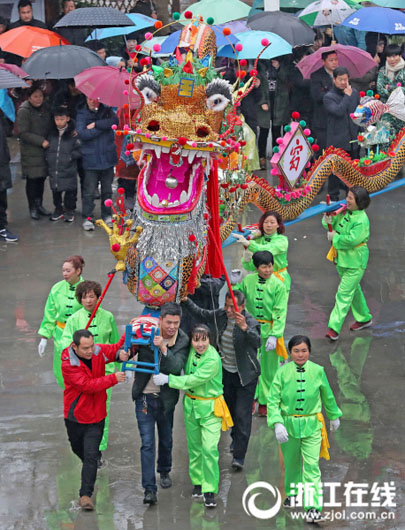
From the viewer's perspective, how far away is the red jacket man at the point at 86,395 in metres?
6.50

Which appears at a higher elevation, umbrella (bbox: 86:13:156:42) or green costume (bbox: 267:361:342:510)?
green costume (bbox: 267:361:342:510)

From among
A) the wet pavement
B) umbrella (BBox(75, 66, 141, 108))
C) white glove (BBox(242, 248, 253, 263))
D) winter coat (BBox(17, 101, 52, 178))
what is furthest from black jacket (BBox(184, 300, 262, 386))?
winter coat (BBox(17, 101, 52, 178))

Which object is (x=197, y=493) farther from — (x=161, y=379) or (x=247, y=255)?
(x=247, y=255)

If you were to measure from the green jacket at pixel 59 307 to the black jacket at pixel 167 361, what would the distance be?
102 cm

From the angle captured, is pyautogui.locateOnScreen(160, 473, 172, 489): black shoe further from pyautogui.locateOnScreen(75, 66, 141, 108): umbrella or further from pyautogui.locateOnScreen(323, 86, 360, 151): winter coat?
pyautogui.locateOnScreen(323, 86, 360, 151): winter coat

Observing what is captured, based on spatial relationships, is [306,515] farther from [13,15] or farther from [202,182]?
[13,15]

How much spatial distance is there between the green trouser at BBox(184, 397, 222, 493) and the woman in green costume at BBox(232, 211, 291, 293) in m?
2.07

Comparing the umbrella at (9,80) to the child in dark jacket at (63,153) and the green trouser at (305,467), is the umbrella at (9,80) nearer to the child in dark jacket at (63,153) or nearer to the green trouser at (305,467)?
the child in dark jacket at (63,153)

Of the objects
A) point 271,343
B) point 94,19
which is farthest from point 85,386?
point 94,19

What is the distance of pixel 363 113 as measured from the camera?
393 inches

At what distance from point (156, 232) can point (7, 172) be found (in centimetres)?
572

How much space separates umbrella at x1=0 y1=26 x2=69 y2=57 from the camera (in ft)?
46.6

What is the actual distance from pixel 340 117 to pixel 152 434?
698cm

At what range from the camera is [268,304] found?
7.84 meters
